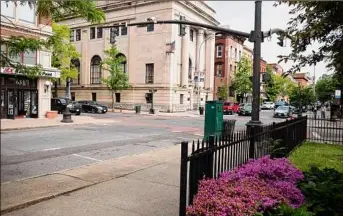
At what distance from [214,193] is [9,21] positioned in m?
3.28

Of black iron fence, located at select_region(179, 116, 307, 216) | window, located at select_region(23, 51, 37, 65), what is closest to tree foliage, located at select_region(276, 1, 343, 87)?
black iron fence, located at select_region(179, 116, 307, 216)

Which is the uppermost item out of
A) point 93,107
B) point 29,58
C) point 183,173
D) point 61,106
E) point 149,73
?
point 149,73

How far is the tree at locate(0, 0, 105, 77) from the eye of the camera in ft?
7.89

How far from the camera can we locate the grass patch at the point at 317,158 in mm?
8922

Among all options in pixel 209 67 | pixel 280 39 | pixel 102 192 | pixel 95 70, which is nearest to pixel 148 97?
pixel 209 67

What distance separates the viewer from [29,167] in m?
8.50

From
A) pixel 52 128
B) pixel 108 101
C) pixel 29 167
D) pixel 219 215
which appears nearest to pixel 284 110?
pixel 108 101

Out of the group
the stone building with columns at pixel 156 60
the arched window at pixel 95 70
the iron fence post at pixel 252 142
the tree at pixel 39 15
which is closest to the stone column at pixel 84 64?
the stone building with columns at pixel 156 60

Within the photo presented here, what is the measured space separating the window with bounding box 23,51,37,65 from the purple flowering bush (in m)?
2.43

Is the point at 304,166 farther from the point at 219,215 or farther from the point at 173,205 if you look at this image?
the point at 219,215

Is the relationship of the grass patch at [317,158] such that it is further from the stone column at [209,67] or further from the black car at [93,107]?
the stone column at [209,67]

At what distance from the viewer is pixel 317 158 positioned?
10.3 m

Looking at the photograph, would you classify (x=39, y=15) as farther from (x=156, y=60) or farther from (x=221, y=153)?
(x=156, y=60)

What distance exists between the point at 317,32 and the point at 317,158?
12.6 feet
